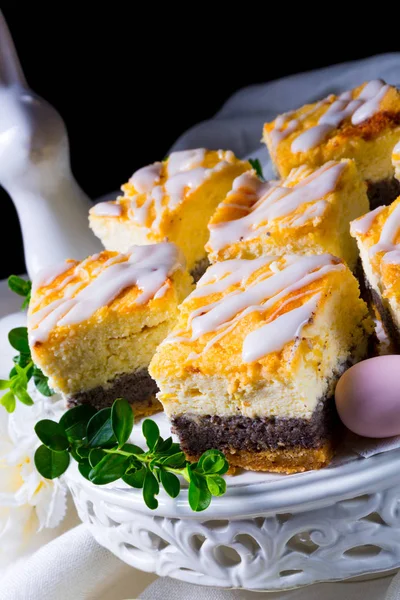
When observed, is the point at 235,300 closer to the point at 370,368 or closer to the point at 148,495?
the point at 370,368

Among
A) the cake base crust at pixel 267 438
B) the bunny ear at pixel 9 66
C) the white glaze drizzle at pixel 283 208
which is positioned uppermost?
the bunny ear at pixel 9 66

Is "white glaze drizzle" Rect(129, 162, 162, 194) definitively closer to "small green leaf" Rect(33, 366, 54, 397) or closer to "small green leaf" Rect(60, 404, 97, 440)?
Result: "small green leaf" Rect(33, 366, 54, 397)

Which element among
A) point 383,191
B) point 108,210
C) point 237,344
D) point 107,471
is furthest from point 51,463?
point 383,191

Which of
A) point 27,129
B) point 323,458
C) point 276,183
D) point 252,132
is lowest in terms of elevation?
point 252,132

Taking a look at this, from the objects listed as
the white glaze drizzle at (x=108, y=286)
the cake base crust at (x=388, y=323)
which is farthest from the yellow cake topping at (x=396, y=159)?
the white glaze drizzle at (x=108, y=286)

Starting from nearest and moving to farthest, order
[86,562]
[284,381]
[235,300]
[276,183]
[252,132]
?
[284,381] < [235,300] < [86,562] < [276,183] < [252,132]

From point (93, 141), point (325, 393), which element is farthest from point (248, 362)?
point (93, 141)

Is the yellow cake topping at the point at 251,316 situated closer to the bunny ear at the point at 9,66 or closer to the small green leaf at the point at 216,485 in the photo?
the small green leaf at the point at 216,485
